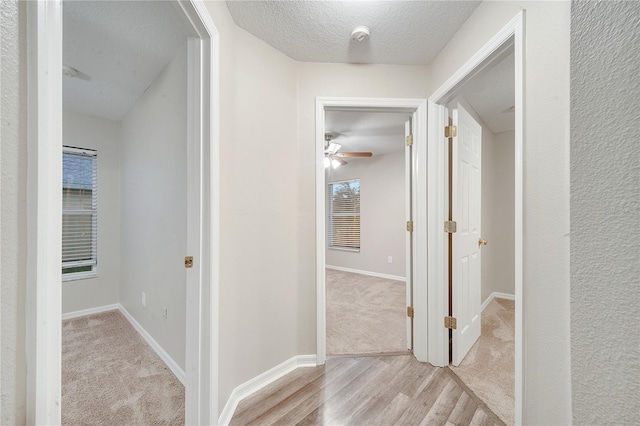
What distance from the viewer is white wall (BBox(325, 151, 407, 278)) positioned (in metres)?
4.59

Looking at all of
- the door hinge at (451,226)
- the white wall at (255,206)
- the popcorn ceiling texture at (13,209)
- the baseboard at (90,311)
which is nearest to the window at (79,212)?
the baseboard at (90,311)

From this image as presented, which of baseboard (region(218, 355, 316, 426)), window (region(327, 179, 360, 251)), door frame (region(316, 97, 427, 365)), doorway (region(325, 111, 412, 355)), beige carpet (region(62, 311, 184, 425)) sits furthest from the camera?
window (region(327, 179, 360, 251))

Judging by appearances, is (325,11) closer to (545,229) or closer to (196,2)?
(196,2)

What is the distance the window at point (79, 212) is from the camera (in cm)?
290

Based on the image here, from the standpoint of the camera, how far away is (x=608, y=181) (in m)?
0.40

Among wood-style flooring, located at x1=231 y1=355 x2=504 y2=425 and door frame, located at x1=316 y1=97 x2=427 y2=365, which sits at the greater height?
door frame, located at x1=316 y1=97 x2=427 y2=365

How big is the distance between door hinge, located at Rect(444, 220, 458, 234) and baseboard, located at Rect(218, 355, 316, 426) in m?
1.40

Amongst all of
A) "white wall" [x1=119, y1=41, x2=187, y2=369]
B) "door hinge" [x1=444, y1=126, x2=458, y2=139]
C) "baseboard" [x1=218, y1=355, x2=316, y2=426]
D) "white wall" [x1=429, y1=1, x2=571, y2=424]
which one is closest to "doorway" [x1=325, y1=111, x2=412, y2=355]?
"baseboard" [x1=218, y1=355, x2=316, y2=426]

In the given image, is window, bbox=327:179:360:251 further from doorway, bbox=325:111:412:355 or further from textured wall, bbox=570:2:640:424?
textured wall, bbox=570:2:640:424

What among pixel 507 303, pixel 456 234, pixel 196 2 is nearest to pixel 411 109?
pixel 456 234

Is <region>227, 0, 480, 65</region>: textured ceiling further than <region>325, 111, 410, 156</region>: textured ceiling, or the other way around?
<region>325, 111, 410, 156</region>: textured ceiling

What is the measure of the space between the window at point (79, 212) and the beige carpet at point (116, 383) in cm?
81

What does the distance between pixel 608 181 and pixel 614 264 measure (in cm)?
13

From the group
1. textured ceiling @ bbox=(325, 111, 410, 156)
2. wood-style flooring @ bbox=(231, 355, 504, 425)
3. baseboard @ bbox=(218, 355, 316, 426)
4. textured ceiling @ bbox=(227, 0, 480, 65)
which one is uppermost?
textured ceiling @ bbox=(325, 111, 410, 156)
